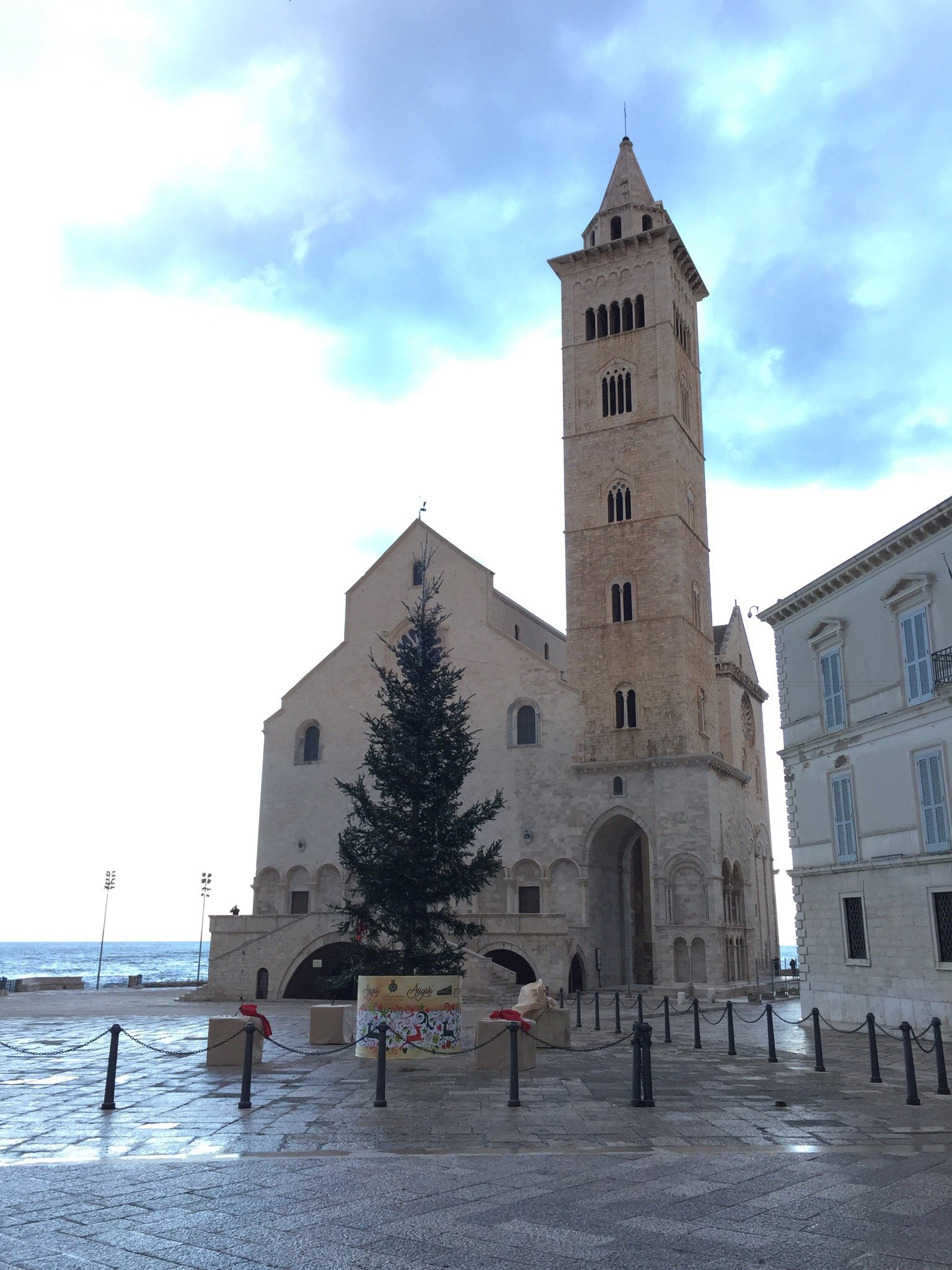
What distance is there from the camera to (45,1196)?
7.79 metres

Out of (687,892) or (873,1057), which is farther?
A: (687,892)

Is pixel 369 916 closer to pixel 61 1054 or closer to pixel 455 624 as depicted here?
pixel 61 1054

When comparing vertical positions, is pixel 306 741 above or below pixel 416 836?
above

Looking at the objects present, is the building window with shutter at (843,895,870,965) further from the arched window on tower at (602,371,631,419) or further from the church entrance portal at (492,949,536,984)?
the arched window on tower at (602,371,631,419)

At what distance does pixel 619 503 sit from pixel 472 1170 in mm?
33357

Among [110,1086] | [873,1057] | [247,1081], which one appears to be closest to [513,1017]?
[247,1081]

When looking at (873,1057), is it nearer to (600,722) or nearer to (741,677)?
(600,722)

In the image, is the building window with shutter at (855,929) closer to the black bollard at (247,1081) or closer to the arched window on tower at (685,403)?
the black bollard at (247,1081)

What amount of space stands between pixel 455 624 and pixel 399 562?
395 centimetres

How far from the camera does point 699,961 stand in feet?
112

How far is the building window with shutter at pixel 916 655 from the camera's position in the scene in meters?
20.8

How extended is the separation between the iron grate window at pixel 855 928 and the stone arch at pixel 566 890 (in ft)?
46.6

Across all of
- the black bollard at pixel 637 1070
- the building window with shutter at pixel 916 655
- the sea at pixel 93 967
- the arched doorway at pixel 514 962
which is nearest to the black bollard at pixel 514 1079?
the black bollard at pixel 637 1070

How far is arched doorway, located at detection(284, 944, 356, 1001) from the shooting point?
109 feet
